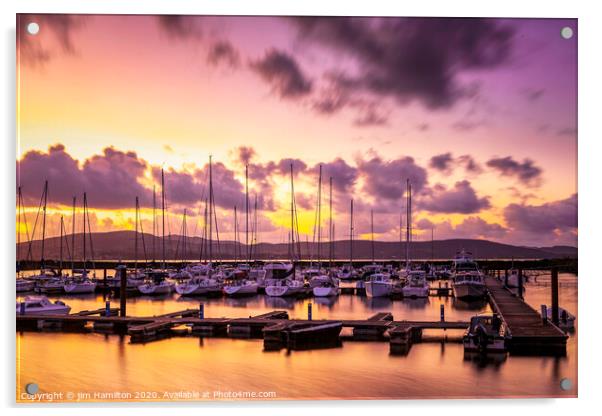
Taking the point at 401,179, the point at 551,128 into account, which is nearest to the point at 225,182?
the point at 401,179

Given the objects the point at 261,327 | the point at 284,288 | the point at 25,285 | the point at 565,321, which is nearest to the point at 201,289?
the point at 284,288

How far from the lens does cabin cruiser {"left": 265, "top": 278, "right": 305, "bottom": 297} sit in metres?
35.5

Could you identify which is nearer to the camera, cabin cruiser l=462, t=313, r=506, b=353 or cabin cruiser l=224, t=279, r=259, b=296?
cabin cruiser l=462, t=313, r=506, b=353

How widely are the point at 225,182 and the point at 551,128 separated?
14.4 m

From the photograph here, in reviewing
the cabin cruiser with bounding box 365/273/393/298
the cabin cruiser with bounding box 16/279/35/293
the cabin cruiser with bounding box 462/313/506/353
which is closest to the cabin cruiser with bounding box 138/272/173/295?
the cabin cruiser with bounding box 16/279/35/293

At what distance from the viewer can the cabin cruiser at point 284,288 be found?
1396 inches

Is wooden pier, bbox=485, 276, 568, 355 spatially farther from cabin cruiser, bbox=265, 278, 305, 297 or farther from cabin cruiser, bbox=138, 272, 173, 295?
cabin cruiser, bbox=138, 272, 173, 295

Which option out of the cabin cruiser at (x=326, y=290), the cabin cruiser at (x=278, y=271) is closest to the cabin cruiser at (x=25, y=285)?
the cabin cruiser at (x=278, y=271)

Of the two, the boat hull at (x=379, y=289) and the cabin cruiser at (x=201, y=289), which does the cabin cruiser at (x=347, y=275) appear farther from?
the cabin cruiser at (x=201, y=289)

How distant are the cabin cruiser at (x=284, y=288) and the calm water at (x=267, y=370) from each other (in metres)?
17.5

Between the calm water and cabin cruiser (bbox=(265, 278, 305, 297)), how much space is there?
1745cm

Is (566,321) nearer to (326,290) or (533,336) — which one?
(533,336)

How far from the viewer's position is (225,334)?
18.2 meters

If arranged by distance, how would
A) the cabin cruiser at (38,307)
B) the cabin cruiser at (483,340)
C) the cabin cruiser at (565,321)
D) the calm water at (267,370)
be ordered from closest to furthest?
the calm water at (267,370)
the cabin cruiser at (483,340)
the cabin cruiser at (565,321)
the cabin cruiser at (38,307)
